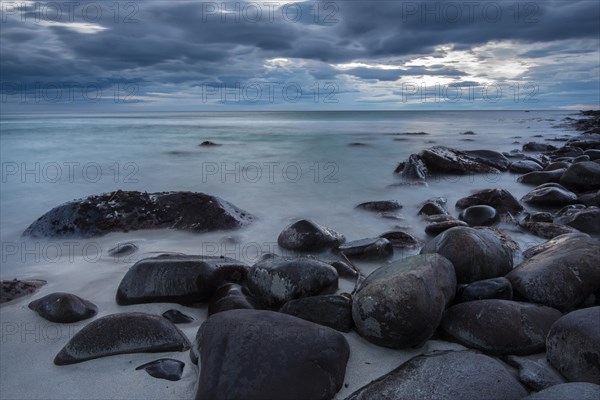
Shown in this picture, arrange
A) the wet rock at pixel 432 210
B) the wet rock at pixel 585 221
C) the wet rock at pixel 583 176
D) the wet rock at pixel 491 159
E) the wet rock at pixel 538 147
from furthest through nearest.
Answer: the wet rock at pixel 538 147
the wet rock at pixel 491 159
the wet rock at pixel 583 176
the wet rock at pixel 432 210
the wet rock at pixel 585 221

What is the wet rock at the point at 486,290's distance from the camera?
2.94m

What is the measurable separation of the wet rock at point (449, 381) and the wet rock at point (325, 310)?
502 mm

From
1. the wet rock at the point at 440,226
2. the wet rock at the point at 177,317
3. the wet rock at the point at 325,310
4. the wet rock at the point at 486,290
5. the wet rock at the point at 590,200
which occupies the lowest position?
the wet rock at the point at 177,317

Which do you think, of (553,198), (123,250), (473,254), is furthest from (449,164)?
(123,250)

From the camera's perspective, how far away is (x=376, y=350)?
2602 millimetres

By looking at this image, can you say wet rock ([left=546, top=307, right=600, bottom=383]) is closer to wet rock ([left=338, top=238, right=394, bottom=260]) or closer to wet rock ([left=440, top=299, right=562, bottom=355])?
wet rock ([left=440, top=299, right=562, bottom=355])

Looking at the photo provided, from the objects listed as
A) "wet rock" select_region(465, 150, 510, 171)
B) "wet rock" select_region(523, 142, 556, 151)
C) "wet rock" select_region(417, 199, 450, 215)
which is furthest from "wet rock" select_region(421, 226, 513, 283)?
"wet rock" select_region(523, 142, 556, 151)

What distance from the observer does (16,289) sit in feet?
11.5

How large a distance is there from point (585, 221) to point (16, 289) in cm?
574

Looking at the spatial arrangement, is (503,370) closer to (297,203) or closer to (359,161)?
(297,203)

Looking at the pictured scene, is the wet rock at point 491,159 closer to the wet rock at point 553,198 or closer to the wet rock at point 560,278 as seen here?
the wet rock at point 553,198

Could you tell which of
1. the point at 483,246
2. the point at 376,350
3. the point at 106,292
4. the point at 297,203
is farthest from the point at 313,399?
the point at 297,203

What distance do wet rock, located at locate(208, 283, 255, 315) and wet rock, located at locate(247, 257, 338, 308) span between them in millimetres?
106

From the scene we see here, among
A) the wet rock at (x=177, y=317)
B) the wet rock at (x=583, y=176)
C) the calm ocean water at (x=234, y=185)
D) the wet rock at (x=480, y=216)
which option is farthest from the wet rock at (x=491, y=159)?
the wet rock at (x=177, y=317)
